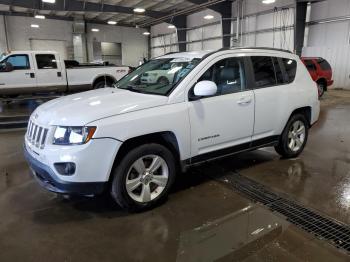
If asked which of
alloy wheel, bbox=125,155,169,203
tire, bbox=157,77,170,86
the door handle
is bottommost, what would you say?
alloy wheel, bbox=125,155,169,203

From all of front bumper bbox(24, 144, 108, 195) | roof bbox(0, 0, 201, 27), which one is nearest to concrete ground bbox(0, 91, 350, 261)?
front bumper bbox(24, 144, 108, 195)

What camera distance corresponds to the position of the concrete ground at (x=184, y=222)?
2.46m

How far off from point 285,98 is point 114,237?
3.05m

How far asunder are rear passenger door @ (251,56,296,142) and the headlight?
2.25 m

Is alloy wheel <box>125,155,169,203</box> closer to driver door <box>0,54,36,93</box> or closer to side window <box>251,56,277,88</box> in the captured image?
side window <box>251,56,277,88</box>

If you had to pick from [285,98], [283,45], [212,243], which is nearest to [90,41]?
[283,45]

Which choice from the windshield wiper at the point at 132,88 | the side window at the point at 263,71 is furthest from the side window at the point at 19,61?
the side window at the point at 263,71

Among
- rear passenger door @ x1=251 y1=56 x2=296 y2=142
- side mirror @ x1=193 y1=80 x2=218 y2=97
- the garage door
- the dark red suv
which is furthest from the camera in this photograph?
the garage door

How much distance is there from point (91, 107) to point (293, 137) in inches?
129

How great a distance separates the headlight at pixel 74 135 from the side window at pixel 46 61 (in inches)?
346

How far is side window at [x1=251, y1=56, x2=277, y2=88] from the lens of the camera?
3.93 m

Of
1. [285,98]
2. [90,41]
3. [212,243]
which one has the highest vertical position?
[90,41]

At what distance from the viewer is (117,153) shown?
112 inches

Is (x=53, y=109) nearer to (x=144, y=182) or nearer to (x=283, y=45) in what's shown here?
(x=144, y=182)
